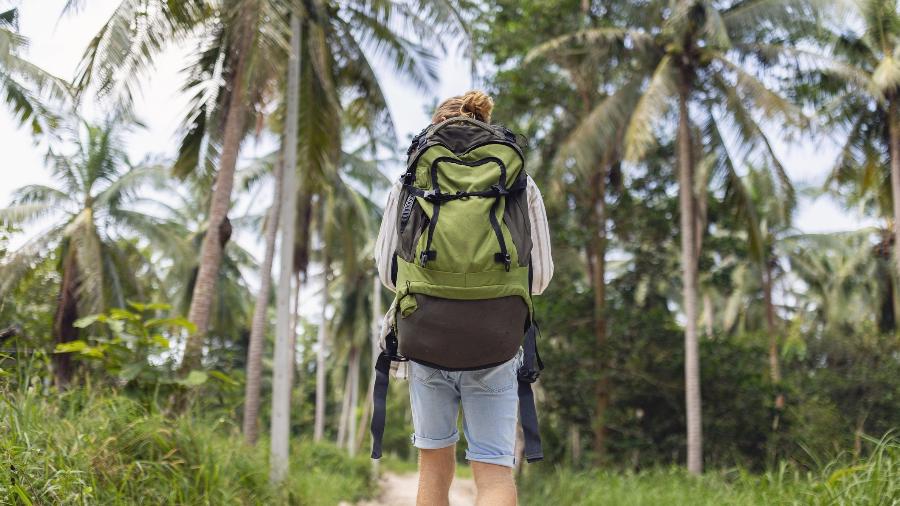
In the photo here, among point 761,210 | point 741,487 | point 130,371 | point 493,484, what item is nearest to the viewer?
point 493,484

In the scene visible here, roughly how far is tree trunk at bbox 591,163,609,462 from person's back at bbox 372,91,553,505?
50.7 feet

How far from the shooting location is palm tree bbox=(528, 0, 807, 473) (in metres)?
14.5

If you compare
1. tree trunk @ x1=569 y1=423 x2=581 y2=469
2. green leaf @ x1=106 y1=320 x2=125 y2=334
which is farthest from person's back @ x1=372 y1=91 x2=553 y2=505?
tree trunk @ x1=569 y1=423 x2=581 y2=469

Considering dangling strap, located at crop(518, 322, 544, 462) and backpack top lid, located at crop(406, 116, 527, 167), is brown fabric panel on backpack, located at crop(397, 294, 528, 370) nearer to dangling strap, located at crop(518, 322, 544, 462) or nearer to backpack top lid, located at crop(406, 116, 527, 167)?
dangling strap, located at crop(518, 322, 544, 462)

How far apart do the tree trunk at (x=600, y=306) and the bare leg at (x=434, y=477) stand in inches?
611

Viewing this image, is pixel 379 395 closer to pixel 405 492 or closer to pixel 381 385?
pixel 381 385

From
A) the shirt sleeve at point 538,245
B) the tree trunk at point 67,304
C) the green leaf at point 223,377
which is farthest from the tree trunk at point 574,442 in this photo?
the shirt sleeve at point 538,245

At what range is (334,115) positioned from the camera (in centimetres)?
1352

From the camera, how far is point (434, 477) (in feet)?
8.76

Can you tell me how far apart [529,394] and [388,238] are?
27.4 inches

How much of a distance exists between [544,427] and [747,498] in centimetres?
1149

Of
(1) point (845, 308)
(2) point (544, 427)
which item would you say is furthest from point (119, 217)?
(1) point (845, 308)

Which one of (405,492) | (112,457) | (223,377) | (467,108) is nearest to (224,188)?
(223,377)

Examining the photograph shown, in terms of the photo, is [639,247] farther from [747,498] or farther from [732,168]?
[747,498]
